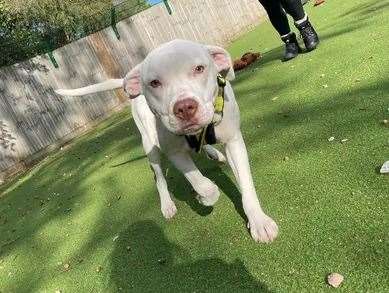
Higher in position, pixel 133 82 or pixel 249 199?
pixel 133 82

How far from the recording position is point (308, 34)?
23.3 feet

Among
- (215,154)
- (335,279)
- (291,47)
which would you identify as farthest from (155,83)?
(291,47)

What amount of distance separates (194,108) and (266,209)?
1090mm

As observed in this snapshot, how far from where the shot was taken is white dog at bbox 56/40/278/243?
2955 mm

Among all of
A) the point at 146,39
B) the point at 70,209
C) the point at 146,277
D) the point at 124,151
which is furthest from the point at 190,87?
the point at 146,39

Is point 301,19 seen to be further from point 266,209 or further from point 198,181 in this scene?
point 198,181

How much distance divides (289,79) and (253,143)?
1.76 meters

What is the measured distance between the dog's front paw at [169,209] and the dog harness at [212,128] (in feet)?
3.13

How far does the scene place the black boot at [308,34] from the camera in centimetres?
693

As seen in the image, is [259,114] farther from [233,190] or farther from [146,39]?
[146,39]

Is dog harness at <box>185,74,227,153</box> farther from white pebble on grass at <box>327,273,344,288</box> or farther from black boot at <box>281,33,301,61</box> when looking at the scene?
black boot at <box>281,33,301,61</box>

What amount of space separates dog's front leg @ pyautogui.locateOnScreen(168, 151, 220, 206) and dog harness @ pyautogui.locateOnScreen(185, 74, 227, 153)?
15 centimetres

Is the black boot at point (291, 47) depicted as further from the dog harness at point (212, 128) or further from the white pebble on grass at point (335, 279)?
the white pebble on grass at point (335, 279)

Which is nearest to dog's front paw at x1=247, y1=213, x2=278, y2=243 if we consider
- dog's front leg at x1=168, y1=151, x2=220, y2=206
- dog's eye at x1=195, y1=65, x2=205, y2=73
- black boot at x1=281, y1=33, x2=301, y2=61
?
dog's front leg at x1=168, y1=151, x2=220, y2=206
